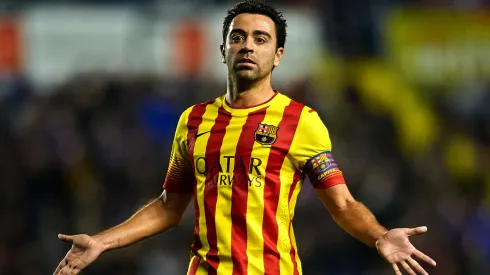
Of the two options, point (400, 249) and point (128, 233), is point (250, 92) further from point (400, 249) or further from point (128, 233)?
point (400, 249)

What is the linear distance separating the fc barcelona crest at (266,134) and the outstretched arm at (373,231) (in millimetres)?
396

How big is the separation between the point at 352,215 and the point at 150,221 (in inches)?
47.9

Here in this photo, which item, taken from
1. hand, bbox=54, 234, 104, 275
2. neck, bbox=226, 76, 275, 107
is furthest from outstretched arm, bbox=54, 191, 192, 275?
neck, bbox=226, 76, 275, 107

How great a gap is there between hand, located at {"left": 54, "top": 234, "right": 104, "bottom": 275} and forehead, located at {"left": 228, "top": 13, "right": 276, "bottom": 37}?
141 centimetres

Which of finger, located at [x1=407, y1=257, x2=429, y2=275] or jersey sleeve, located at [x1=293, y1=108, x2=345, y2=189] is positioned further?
jersey sleeve, located at [x1=293, y1=108, x2=345, y2=189]

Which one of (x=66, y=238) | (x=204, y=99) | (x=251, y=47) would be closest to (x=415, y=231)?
(x=251, y=47)

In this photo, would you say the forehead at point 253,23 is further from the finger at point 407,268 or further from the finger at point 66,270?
the finger at point 66,270

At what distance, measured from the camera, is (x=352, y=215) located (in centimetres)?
580

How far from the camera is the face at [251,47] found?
19.3 feet

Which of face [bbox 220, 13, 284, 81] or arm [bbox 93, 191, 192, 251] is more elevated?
face [bbox 220, 13, 284, 81]

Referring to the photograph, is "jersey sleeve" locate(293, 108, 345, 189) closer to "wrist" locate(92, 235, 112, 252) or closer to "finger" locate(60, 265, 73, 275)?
"wrist" locate(92, 235, 112, 252)

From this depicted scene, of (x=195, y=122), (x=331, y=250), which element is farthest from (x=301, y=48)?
(x=195, y=122)

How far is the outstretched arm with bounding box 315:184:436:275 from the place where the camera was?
542 centimetres

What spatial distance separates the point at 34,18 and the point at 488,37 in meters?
6.47
